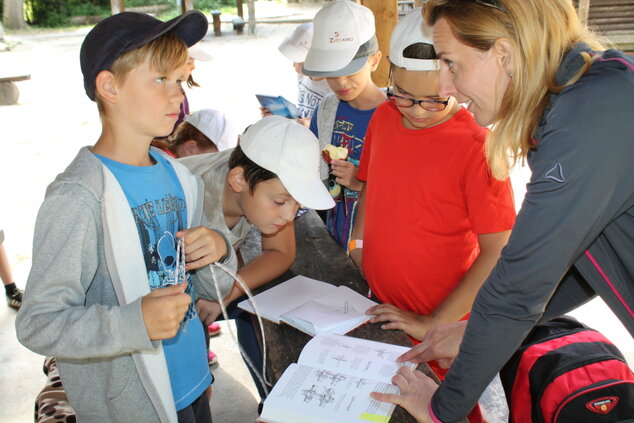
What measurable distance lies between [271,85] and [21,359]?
963 cm

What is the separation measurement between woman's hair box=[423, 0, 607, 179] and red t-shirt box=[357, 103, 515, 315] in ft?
1.83

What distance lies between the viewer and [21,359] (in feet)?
12.8

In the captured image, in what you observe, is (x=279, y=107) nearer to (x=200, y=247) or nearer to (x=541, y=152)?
(x=200, y=247)

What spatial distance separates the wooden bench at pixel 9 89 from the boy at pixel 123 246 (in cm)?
1210

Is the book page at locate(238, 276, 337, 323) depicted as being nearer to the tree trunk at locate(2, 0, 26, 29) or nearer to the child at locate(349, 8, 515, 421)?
the child at locate(349, 8, 515, 421)

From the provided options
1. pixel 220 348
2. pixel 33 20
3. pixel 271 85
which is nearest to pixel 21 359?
pixel 220 348

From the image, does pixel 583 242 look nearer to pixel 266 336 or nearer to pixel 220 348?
pixel 266 336

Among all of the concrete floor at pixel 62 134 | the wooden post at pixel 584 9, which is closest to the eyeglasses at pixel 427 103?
the concrete floor at pixel 62 134

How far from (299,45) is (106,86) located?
2890 mm

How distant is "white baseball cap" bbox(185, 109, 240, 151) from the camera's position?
333 cm

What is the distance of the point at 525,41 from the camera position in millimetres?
1254

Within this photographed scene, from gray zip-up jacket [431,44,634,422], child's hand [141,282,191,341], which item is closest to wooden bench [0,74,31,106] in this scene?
child's hand [141,282,191,341]

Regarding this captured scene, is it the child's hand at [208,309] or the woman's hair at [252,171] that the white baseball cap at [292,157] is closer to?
the woman's hair at [252,171]

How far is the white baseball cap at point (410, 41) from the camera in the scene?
2.02 m
